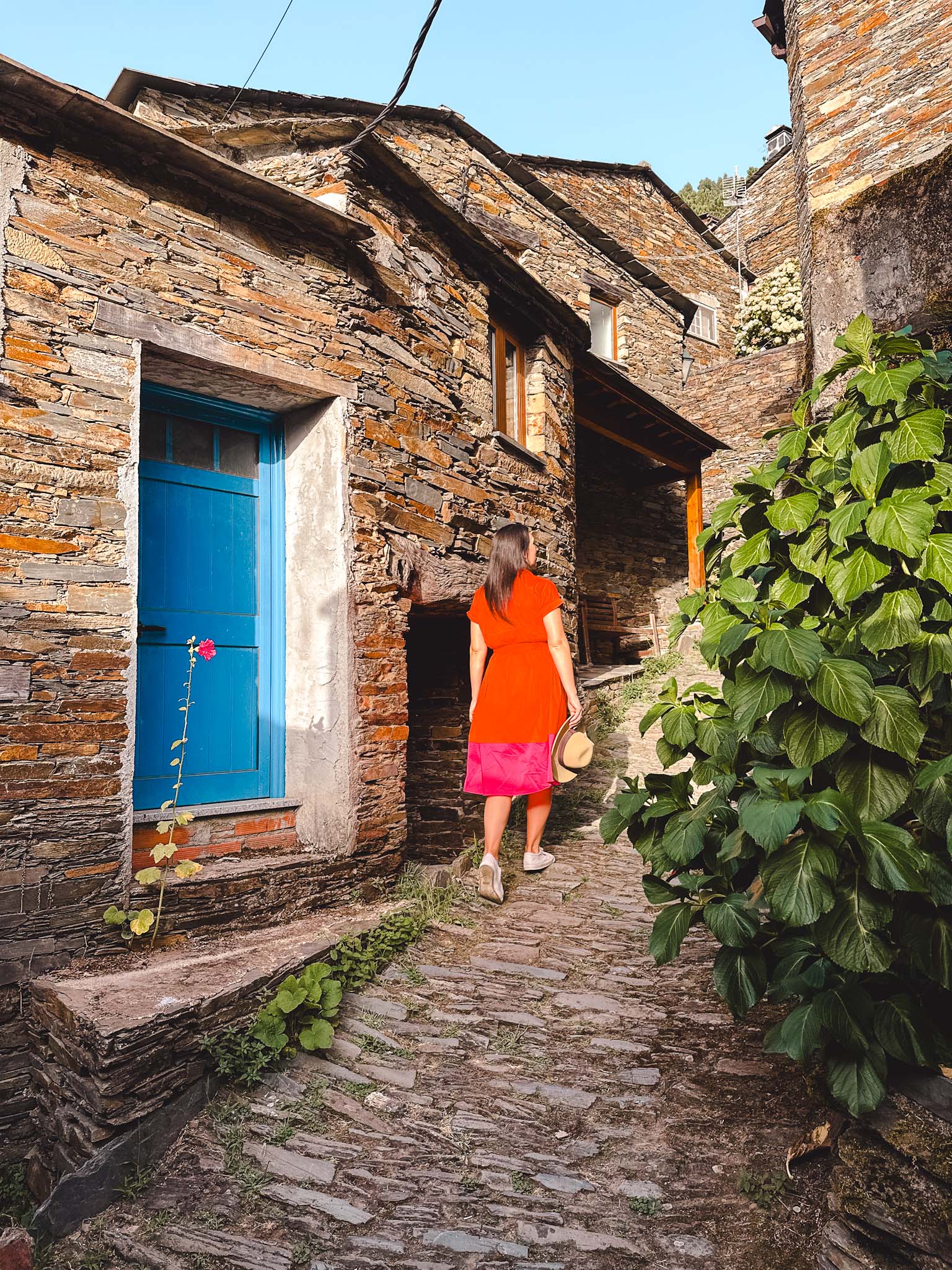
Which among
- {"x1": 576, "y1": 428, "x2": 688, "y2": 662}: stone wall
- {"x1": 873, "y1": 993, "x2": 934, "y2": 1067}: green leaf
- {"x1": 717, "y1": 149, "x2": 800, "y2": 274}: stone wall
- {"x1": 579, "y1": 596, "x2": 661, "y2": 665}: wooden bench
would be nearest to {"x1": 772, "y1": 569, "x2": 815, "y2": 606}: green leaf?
{"x1": 873, "y1": 993, "x2": 934, "y2": 1067}: green leaf

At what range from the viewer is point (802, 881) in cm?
171

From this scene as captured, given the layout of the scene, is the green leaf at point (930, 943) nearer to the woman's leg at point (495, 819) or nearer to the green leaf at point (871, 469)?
the green leaf at point (871, 469)

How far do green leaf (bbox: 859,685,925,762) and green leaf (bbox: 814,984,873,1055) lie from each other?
0.53 m

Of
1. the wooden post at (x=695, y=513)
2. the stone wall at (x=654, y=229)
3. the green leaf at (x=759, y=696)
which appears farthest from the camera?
the stone wall at (x=654, y=229)

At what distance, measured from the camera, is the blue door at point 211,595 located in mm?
3777

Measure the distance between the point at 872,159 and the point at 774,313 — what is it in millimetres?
11001

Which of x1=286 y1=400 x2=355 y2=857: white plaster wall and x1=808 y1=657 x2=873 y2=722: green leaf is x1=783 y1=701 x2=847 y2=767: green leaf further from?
x1=286 y1=400 x2=355 y2=857: white plaster wall

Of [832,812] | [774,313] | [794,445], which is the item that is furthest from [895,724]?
[774,313]

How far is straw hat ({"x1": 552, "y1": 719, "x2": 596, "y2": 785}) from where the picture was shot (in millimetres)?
4297

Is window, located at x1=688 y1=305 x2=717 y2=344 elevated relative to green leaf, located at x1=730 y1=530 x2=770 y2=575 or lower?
elevated

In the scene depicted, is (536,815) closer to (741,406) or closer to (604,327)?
(741,406)

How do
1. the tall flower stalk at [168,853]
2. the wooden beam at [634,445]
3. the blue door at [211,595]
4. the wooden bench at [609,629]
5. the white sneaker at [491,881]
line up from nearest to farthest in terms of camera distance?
the tall flower stalk at [168,853]
the blue door at [211,595]
the white sneaker at [491,881]
the wooden beam at [634,445]
the wooden bench at [609,629]

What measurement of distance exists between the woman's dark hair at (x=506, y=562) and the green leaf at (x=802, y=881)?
2.80 metres

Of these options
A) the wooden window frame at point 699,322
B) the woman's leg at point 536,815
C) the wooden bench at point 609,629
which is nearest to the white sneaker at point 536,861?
the woman's leg at point 536,815
